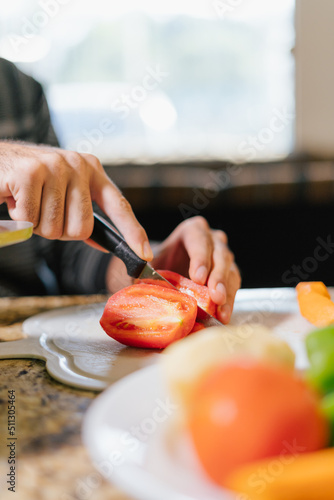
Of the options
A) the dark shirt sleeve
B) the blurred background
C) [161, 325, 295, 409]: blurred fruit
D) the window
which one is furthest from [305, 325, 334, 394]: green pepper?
the window

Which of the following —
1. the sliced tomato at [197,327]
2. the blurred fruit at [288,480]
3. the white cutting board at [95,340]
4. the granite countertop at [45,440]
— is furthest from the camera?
the sliced tomato at [197,327]

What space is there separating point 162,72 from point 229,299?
3.32 m

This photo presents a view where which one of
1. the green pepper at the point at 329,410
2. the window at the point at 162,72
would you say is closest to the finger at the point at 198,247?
the green pepper at the point at 329,410

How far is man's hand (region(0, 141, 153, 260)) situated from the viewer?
2.70 ft

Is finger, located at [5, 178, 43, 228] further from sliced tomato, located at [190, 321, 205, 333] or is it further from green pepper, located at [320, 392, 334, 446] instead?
green pepper, located at [320, 392, 334, 446]

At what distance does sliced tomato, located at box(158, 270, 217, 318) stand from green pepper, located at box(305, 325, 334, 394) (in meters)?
0.37

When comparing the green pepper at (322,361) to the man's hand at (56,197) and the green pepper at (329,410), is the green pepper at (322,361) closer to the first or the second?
the green pepper at (329,410)

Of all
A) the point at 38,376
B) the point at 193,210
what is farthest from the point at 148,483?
the point at 193,210

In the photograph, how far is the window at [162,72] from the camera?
3.79m

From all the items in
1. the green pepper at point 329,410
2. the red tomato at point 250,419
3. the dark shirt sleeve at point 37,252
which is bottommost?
the dark shirt sleeve at point 37,252

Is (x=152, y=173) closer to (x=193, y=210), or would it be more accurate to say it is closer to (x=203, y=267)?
(x=193, y=210)

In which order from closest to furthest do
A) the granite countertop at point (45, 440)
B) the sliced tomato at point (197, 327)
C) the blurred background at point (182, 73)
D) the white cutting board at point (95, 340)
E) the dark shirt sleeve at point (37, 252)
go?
the granite countertop at point (45, 440), the white cutting board at point (95, 340), the sliced tomato at point (197, 327), the dark shirt sleeve at point (37, 252), the blurred background at point (182, 73)

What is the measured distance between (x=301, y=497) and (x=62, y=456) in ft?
0.75

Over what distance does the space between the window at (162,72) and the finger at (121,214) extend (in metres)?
2.84
